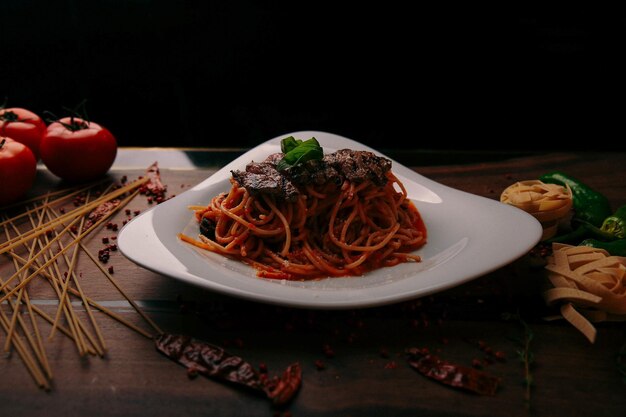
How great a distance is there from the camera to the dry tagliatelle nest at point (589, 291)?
2.39m

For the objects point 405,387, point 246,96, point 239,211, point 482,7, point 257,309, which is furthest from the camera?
point 246,96

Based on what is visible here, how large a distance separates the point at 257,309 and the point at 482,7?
4.53m

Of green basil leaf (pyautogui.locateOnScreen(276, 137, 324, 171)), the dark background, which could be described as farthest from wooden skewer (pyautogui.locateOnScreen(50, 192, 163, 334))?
the dark background

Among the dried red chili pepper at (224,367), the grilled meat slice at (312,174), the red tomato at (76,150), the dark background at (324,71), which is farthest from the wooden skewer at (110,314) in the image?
the dark background at (324,71)

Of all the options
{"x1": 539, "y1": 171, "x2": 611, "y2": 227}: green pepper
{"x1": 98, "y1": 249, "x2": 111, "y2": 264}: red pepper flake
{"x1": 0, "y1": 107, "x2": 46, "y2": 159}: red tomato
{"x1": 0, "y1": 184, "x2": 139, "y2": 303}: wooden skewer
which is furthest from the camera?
{"x1": 0, "y1": 107, "x2": 46, "y2": 159}: red tomato

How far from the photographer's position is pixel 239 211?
2.96 m

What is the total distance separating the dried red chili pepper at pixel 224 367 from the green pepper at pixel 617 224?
2048 millimetres

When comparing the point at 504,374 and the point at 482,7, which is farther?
the point at 482,7

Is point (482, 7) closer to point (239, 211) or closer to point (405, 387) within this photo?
point (239, 211)

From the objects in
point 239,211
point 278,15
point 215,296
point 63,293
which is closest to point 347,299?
point 215,296

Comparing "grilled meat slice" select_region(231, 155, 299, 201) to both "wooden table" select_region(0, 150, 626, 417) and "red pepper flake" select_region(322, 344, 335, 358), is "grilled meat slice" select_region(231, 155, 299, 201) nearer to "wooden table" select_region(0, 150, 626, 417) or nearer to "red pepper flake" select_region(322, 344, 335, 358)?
"wooden table" select_region(0, 150, 626, 417)

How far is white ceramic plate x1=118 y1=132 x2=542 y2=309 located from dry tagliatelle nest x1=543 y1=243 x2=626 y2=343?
26cm

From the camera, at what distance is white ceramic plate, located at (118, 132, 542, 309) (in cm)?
219

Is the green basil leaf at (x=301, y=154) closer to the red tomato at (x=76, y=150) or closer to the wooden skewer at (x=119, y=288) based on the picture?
the wooden skewer at (x=119, y=288)
